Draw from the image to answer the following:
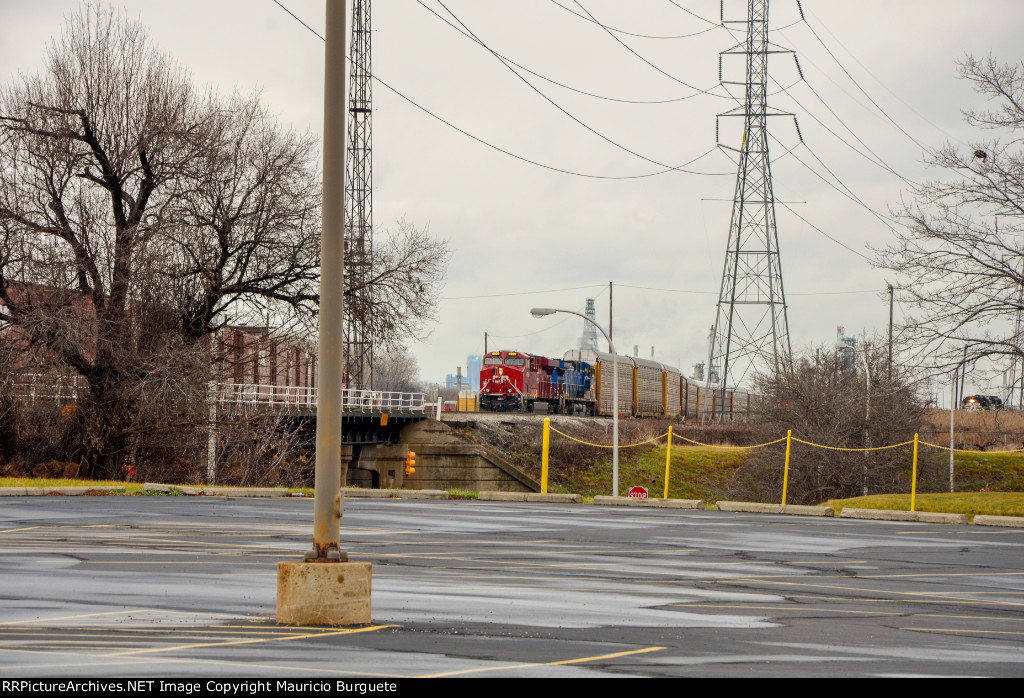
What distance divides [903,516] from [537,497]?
31.4ft

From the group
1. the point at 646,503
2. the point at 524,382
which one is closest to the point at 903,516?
the point at 646,503

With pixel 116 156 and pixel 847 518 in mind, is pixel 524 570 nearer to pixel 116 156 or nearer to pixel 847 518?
pixel 847 518

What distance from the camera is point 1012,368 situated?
2886cm

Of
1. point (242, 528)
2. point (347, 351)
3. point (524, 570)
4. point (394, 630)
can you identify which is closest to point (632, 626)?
point (394, 630)

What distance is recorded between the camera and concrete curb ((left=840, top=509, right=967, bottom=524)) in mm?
24062

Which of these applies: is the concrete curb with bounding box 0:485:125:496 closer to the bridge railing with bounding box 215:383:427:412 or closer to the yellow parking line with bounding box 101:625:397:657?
the bridge railing with bounding box 215:383:427:412

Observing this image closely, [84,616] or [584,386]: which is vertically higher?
[584,386]

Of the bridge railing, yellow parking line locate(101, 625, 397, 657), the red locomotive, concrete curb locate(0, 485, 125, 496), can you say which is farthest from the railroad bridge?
yellow parking line locate(101, 625, 397, 657)

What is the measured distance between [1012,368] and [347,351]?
2459 cm

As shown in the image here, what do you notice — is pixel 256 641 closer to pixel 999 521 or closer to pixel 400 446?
pixel 999 521

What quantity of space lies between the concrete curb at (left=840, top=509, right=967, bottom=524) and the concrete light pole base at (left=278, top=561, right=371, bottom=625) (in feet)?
64.0

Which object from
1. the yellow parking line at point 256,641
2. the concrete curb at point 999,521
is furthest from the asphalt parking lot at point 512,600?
the concrete curb at point 999,521

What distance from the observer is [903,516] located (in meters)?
24.9

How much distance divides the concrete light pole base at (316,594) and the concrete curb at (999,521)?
63.6ft
